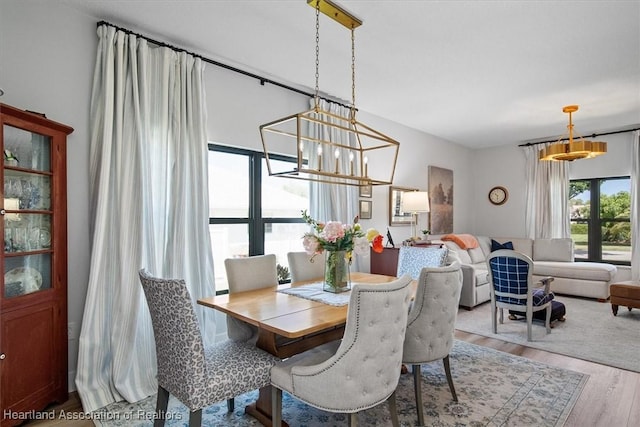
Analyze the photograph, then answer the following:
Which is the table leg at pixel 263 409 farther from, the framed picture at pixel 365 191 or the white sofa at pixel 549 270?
the white sofa at pixel 549 270

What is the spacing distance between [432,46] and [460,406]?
9.03 feet

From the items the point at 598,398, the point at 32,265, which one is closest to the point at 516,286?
the point at 598,398

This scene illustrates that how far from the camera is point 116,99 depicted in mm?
2617

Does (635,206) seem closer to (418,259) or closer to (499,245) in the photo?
(499,245)

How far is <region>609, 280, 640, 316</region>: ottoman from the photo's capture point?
13.7 feet

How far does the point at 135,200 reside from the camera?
2.68 meters

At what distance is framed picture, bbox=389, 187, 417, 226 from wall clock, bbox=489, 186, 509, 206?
2657mm

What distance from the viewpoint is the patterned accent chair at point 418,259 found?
10.6 ft

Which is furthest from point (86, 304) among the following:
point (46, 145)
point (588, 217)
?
point (588, 217)

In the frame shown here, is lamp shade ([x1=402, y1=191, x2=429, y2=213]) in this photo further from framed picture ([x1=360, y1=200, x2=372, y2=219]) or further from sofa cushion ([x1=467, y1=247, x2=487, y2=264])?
sofa cushion ([x1=467, y1=247, x2=487, y2=264])

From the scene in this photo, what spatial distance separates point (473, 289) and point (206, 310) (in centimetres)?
347

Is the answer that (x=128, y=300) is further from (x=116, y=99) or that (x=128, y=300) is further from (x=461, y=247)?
(x=461, y=247)

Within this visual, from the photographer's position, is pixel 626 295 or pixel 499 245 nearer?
pixel 626 295

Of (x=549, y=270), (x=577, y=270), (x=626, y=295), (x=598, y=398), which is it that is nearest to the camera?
(x=598, y=398)
